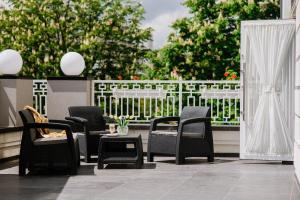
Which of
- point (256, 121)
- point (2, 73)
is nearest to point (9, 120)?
point (2, 73)

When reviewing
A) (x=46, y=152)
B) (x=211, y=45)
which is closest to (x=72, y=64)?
(x=46, y=152)

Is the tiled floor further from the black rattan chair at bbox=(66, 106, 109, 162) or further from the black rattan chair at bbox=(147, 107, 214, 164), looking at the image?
the black rattan chair at bbox=(66, 106, 109, 162)

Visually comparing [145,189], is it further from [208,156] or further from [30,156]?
[208,156]

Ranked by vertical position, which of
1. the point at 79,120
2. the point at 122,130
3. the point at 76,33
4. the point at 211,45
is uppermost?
the point at 76,33

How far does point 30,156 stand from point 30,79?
8.61 ft

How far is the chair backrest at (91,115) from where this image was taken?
928 centimetres

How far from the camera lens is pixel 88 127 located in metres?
9.09

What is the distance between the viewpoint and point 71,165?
762cm

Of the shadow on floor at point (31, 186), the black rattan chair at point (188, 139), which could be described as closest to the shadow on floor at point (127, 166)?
the black rattan chair at point (188, 139)

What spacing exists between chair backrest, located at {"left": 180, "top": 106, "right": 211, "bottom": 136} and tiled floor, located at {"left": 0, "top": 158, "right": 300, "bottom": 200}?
0.50m

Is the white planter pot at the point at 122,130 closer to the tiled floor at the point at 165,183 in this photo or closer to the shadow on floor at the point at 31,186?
the tiled floor at the point at 165,183

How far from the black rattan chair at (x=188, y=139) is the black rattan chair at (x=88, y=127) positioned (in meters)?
0.70

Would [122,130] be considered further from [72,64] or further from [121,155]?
[72,64]

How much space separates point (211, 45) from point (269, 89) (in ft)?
31.8
